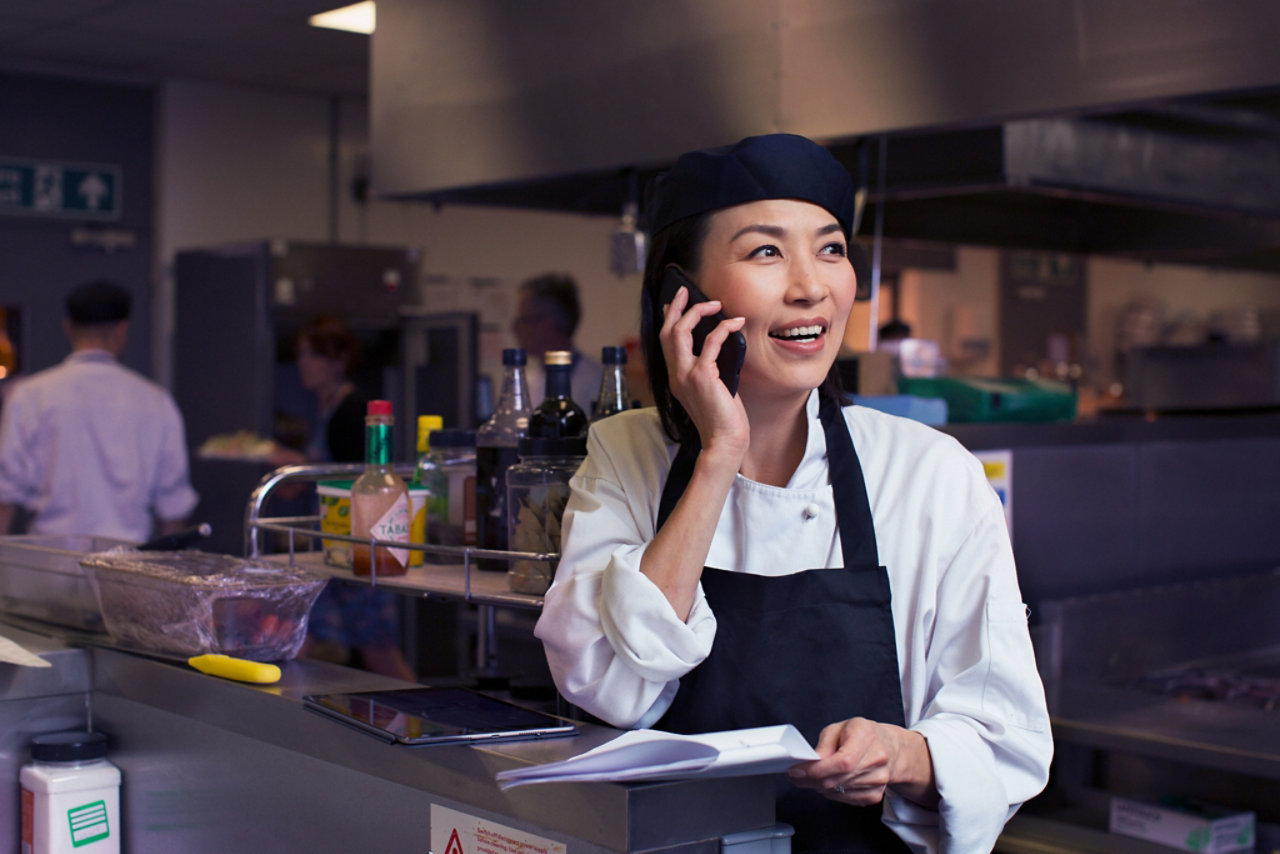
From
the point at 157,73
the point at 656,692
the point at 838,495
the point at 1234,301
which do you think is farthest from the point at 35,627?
the point at 1234,301

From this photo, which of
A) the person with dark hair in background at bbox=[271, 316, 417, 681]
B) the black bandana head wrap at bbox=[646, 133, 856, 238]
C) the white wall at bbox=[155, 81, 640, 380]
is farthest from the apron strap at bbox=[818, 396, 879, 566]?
the white wall at bbox=[155, 81, 640, 380]

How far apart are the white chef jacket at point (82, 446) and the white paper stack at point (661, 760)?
3.50m

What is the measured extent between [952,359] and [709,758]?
331 inches

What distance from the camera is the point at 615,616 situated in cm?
126

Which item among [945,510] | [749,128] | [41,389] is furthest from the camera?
[41,389]

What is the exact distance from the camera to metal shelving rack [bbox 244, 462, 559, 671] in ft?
5.03

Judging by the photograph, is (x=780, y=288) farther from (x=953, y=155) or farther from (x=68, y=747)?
(x=953, y=155)

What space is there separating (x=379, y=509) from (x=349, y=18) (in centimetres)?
441

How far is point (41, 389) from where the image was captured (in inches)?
168

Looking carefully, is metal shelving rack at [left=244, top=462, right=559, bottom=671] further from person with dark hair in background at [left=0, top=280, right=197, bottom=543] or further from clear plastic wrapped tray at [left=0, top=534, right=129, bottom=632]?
person with dark hair in background at [left=0, top=280, right=197, bottom=543]

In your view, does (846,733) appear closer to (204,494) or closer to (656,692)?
(656,692)

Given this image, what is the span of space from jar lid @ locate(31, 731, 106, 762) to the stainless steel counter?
0.04 m

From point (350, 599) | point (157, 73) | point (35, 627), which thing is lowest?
point (350, 599)

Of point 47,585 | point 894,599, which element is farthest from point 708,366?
point 47,585
